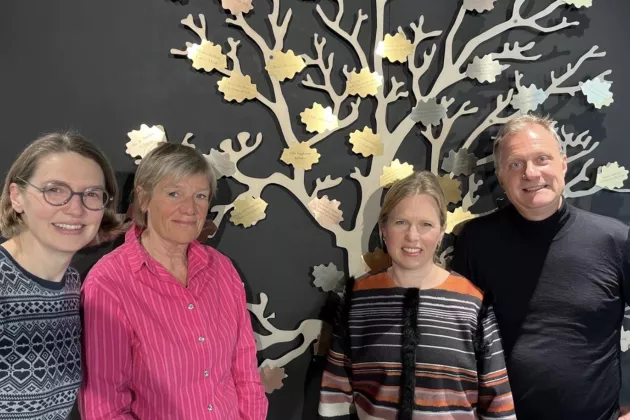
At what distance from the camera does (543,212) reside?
1.70 meters

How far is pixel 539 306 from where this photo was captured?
165 cm

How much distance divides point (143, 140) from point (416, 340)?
3.79 ft

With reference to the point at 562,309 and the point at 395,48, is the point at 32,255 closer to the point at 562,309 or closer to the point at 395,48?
the point at 395,48

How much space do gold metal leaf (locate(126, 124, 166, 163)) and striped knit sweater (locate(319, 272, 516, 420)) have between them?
92 centimetres

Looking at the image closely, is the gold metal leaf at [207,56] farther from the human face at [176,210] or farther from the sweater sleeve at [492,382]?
the sweater sleeve at [492,382]

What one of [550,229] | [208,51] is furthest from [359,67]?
[550,229]

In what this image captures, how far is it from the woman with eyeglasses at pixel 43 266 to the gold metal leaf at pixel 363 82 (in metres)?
0.97

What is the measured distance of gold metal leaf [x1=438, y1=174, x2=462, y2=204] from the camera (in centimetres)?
189

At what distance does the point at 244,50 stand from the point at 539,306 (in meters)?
1.42

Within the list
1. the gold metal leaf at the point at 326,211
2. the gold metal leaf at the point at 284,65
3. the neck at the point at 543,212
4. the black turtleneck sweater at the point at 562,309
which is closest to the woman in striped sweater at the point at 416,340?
the black turtleneck sweater at the point at 562,309

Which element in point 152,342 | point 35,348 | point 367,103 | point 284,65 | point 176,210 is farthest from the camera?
point 367,103

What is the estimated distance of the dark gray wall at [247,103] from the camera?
161cm

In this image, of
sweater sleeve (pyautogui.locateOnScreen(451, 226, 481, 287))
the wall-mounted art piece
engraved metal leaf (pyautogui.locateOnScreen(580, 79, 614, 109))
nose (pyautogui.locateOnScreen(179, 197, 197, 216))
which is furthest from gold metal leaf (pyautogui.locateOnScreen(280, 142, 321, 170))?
engraved metal leaf (pyautogui.locateOnScreen(580, 79, 614, 109))

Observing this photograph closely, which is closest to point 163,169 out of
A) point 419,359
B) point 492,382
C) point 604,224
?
point 419,359
